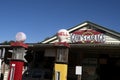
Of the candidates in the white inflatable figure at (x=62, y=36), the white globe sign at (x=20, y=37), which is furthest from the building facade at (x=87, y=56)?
the white globe sign at (x=20, y=37)

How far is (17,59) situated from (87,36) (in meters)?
9.82

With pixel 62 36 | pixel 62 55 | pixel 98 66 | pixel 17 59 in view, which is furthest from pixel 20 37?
pixel 98 66

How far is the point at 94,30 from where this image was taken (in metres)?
22.0

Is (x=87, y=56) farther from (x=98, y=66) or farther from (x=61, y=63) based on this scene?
(x=61, y=63)

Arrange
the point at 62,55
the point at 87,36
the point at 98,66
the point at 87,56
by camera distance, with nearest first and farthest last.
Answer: the point at 62,55
the point at 98,66
the point at 87,56
the point at 87,36

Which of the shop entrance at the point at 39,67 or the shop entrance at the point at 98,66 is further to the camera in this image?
the shop entrance at the point at 39,67

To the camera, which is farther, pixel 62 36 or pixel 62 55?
pixel 62 36

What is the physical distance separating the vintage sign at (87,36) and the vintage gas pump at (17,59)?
29.8ft

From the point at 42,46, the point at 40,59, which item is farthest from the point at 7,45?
the point at 40,59

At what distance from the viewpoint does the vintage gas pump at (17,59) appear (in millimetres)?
12711

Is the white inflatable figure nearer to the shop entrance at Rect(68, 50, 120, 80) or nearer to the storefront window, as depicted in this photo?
the storefront window

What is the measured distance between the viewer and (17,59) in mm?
12883

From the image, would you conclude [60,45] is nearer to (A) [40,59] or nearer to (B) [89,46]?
(B) [89,46]

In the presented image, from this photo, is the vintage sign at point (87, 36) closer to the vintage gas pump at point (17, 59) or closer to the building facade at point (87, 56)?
the building facade at point (87, 56)
